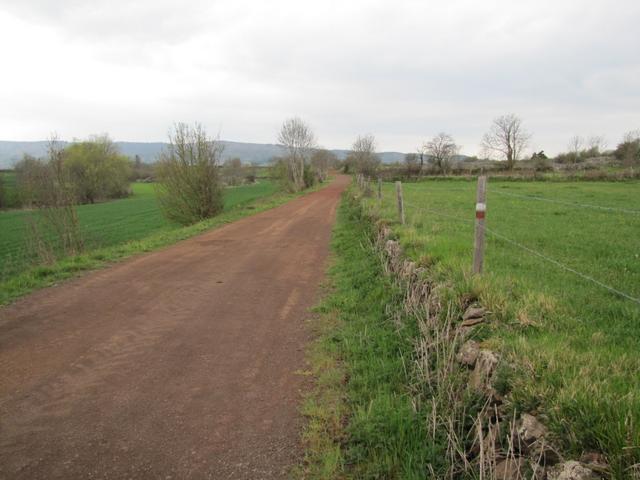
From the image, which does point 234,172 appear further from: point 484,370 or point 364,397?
point 484,370

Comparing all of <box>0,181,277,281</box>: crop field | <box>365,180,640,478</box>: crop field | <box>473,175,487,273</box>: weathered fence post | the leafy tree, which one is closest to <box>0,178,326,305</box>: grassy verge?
<box>0,181,277,281</box>: crop field

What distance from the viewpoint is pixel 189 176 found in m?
20.1

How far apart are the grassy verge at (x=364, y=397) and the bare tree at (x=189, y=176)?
1542 cm

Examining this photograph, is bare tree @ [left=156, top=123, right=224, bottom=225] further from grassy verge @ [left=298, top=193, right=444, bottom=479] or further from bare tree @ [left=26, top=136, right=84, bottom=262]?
grassy verge @ [left=298, top=193, right=444, bottom=479]

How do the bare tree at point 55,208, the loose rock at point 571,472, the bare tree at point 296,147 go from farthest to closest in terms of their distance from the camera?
the bare tree at point 296,147, the bare tree at point 55,208, the loose rock at point 571,472

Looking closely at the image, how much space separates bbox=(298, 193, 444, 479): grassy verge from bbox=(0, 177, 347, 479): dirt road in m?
0.25

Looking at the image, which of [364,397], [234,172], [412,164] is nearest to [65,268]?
[364,397]

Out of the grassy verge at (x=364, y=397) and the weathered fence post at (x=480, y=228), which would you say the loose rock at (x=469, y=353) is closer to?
the grassy verge at (x=364, y=397)

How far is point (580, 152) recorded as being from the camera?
6488cm

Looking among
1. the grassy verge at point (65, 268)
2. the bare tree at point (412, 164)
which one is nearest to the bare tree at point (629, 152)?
the bare tree at point (412, 164)

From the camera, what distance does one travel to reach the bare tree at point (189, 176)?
1989 cm

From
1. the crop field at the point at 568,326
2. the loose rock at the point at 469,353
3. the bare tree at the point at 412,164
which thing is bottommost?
the loose rock at the point at 469,353

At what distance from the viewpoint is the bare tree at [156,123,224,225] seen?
19891 millimetres

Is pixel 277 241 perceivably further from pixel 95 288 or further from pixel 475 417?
pixel 475 417
